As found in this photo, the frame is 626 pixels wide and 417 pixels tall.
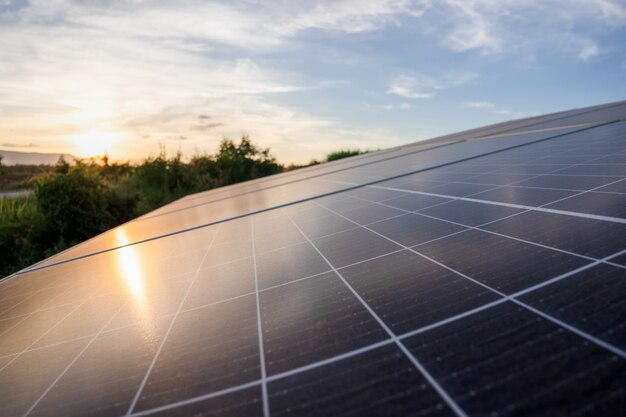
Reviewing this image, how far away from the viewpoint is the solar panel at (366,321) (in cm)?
122

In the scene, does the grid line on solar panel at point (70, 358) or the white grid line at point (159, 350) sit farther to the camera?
the grid line on solar panel at point (70, 358)

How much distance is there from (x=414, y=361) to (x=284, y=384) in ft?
1.81

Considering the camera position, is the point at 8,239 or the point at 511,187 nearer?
the point at 511,187

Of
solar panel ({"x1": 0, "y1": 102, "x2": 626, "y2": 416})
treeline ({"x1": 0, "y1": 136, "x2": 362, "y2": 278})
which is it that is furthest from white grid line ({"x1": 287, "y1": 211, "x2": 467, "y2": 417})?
treeline ({"x1": 0, "y1": 136, "x2": 362, "y2": 278})

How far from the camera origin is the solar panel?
1.22 metres

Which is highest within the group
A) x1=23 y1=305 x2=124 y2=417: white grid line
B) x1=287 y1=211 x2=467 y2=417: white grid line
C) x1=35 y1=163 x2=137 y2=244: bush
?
x1=35 y1=163 x2=137 y2=244: bush

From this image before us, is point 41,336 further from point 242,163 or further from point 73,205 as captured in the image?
point 242,163

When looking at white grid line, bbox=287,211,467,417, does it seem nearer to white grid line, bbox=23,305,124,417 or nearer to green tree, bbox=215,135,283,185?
white grid line, bbox=23,305,124,417

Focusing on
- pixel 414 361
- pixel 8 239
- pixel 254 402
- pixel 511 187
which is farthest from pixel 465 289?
pixel 8 239

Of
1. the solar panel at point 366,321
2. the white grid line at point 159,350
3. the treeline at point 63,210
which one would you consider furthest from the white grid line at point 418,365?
the treeline at point 63,210

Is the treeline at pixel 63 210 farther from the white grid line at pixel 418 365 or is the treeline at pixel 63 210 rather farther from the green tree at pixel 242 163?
the white grid line at pixel 418 365

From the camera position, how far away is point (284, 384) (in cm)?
143

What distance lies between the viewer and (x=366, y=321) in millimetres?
1764

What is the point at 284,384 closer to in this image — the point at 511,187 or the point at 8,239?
the point at 511,187
